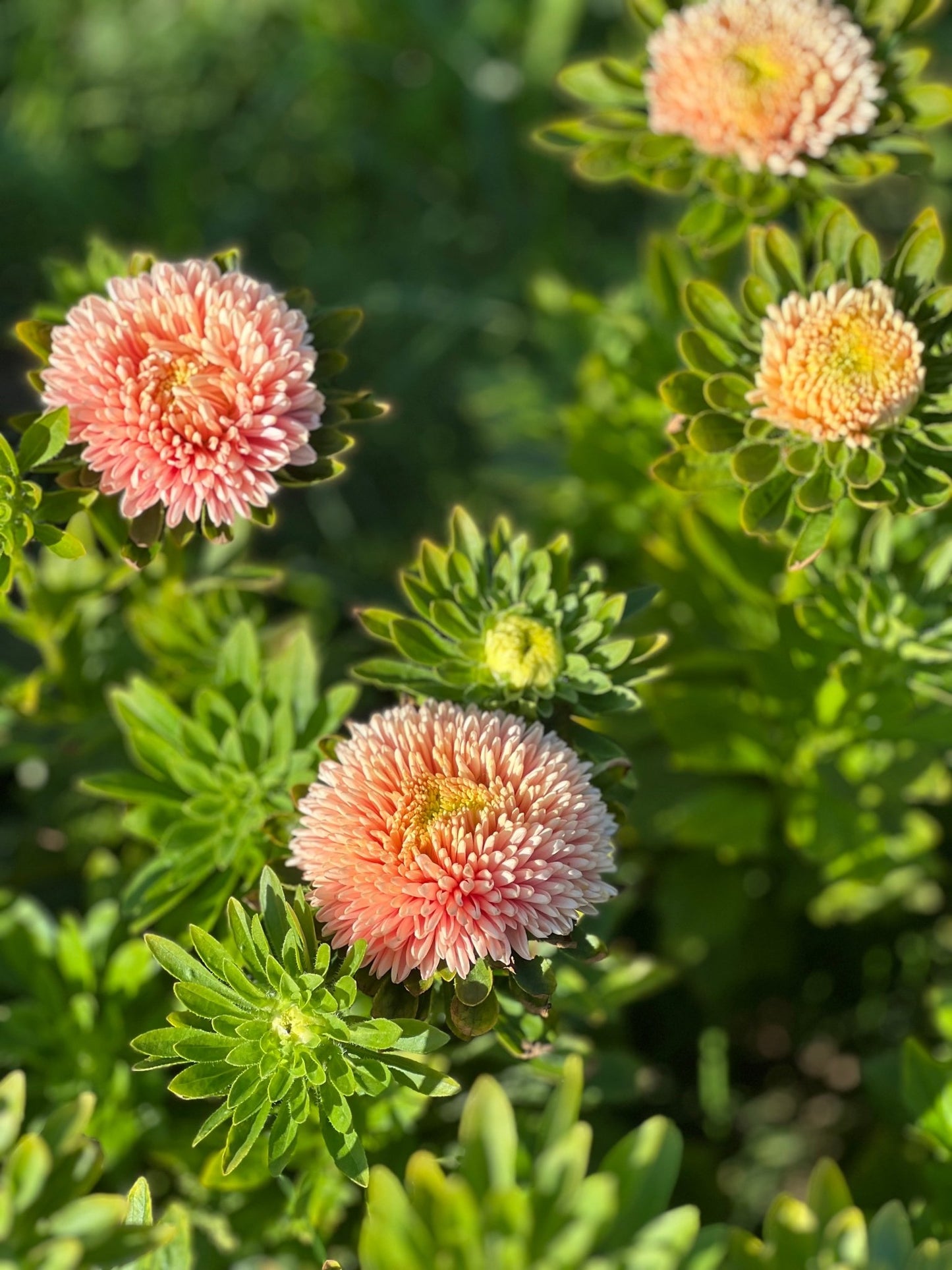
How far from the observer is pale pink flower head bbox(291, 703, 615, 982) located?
1.05 metres

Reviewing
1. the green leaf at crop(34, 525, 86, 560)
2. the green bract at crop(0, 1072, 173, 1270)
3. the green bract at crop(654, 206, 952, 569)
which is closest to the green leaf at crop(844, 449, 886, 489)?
the green bract at crop(654, 206, 952, 569)

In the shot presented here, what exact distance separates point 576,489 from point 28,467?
3.57 feet

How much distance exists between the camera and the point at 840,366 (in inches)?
49.3

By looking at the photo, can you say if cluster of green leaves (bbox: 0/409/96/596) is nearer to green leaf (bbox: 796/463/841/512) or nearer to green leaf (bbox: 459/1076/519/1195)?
green leaf (bbox: 459/1076/519/1195)

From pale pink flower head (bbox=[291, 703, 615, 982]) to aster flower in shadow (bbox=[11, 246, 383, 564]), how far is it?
30cm

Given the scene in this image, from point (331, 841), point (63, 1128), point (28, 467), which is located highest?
point (28, 467)

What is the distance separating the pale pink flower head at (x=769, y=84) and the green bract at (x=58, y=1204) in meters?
1.29

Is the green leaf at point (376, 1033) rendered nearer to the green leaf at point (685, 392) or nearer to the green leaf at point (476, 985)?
the green leaf at point (476, 985)

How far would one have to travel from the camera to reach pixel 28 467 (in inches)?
47.6

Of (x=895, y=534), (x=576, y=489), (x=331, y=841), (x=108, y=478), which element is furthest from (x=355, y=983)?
(x=576, y=489)

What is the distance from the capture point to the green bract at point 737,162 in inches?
57.3

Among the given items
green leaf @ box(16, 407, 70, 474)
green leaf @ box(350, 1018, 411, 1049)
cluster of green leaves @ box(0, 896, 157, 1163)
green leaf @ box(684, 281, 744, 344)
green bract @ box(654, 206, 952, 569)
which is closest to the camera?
green leaf @ box(350, 1018, 411, 1049)

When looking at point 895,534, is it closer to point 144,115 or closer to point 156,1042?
point 156,1042

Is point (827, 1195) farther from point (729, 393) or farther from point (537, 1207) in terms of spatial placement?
point (729, 393)
